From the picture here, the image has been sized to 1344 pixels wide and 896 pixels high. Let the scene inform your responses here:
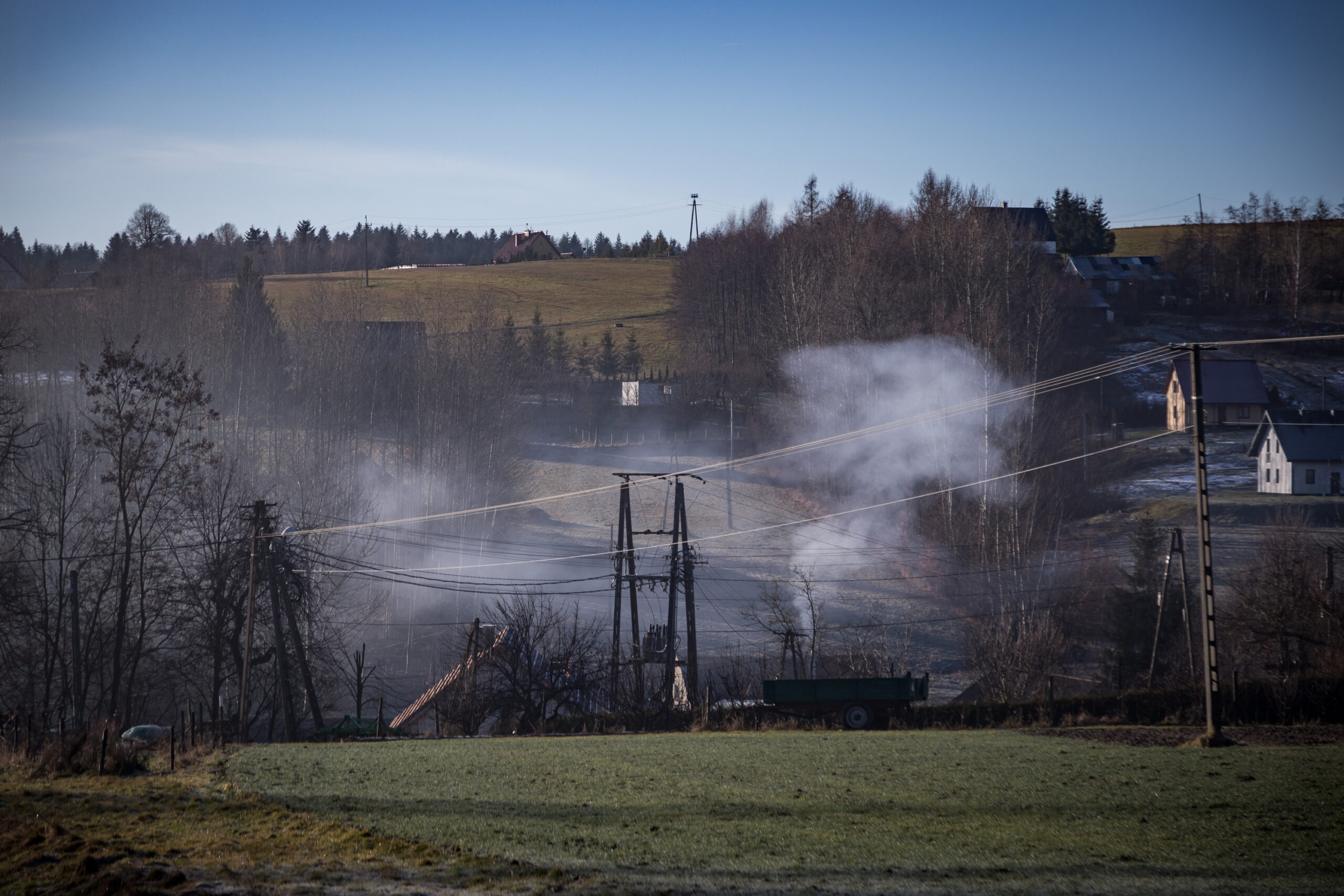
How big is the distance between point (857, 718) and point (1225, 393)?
2123 inches

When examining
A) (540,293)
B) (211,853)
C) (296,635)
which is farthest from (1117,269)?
(211,853)

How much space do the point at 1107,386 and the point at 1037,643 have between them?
4143 centimetres

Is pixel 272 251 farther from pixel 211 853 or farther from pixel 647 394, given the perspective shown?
pixel 211 853

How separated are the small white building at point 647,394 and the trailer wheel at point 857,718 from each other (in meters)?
48.1

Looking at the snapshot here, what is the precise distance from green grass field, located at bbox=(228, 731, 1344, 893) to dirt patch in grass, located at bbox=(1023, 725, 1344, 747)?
33.3 inches

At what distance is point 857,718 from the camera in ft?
86.8

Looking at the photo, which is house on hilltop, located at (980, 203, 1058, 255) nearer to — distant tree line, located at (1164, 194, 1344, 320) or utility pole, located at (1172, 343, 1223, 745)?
distant tree line, located at (1164, 194, 1344, 320)

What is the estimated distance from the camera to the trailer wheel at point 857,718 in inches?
1037

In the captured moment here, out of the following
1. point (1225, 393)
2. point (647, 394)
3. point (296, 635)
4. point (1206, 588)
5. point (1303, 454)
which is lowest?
point (296, 635)

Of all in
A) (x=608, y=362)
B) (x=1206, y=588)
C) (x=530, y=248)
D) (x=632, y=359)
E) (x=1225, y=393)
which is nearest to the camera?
(x=1206, y=588)

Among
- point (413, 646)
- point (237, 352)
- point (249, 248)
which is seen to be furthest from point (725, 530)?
point (249, 248)

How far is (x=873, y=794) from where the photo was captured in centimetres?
1157

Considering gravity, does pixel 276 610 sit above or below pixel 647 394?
below

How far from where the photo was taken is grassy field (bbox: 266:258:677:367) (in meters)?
82.8
